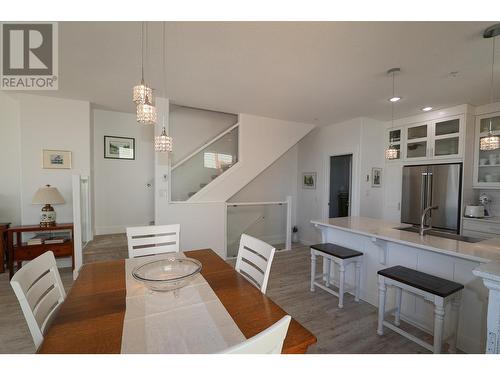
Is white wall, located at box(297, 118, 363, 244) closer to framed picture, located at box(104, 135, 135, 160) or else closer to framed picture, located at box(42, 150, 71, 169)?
framed picture, located at box(104, 135, 135, 160)

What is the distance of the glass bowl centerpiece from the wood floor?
1270 millimetres

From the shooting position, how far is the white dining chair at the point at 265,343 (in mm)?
560

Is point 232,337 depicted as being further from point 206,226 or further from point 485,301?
point 206,226

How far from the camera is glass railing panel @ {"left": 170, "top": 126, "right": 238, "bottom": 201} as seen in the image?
372 centimetres

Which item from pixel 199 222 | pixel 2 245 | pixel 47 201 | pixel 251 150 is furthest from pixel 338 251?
pixel 2 245

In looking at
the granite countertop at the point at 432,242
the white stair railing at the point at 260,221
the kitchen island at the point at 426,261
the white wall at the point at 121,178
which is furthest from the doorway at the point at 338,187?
the white wall at the point at 121,178

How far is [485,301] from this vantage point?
171 centimetres

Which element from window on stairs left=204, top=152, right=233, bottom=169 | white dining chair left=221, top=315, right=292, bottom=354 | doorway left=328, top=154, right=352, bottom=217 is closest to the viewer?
white dining chair left=221, top=315, right=292, bottom=354

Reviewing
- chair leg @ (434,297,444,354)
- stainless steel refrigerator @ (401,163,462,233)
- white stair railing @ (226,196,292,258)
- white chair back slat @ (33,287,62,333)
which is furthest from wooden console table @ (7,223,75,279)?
stainless steel refrigerator @ (401,163,462,233)

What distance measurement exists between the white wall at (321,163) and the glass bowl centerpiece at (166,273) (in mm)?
3635

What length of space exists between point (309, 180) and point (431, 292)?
3.64 m

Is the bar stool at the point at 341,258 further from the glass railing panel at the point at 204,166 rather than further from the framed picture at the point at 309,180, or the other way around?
the framed picture at the point at 309,180

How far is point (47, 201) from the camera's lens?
9.91ft
